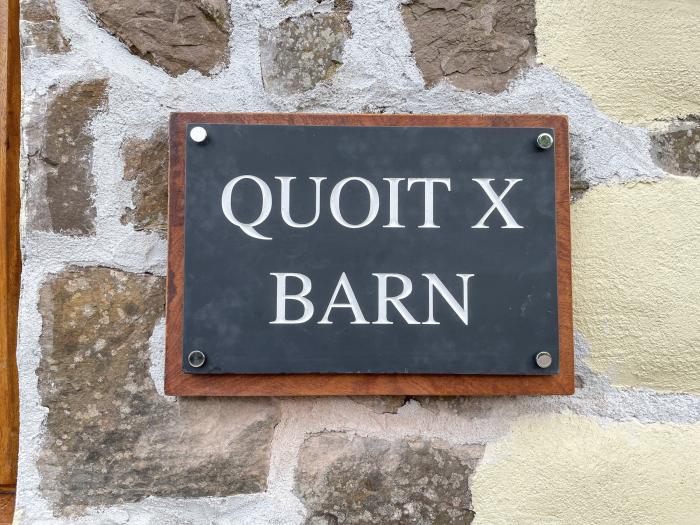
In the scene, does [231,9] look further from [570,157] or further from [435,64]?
[570,157]

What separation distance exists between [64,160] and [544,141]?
0.52m

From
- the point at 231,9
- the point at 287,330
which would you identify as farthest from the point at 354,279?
the point at 231,9

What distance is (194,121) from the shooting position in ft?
2.19

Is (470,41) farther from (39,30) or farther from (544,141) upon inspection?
(39,30)

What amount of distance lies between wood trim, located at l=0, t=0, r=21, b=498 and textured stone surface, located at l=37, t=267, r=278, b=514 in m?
0.09

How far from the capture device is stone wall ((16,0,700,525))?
0.67m

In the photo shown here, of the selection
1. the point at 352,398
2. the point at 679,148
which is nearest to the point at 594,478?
the point at 352,398

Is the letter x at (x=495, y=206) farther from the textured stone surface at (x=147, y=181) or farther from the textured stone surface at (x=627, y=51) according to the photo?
the textured stone surface at (x=147, y=181)

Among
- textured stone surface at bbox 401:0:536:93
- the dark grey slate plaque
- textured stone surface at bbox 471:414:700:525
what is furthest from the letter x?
textured stone surface at bbox 471:414:700:525

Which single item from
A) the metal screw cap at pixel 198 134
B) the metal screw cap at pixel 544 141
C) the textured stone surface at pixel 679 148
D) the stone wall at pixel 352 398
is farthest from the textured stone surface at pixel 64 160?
the textured stone surface at pixel 679 148

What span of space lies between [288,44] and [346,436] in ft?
1.44

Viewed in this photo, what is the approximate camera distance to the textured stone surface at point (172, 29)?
2.23 ft

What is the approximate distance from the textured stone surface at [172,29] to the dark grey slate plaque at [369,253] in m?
0.09

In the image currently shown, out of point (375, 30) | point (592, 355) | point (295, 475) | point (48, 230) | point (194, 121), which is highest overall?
point (375, 30)
